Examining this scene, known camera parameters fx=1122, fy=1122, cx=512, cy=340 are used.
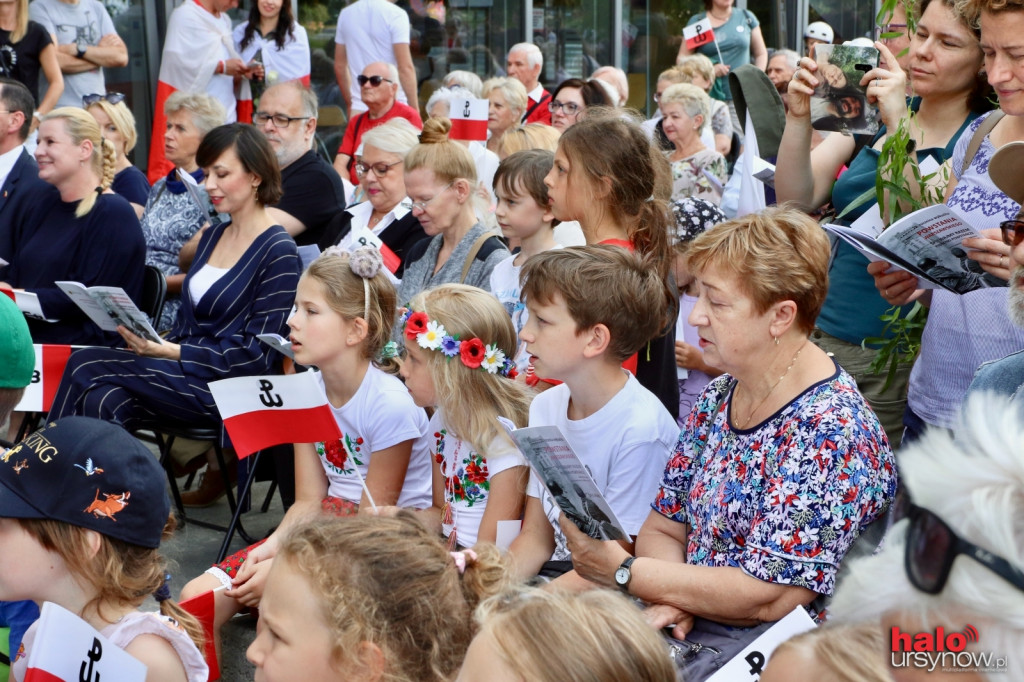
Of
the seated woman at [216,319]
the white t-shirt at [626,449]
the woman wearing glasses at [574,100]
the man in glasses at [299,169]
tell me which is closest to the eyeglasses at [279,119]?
the man in glasses at [299,169]

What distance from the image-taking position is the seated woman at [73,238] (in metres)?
4.98

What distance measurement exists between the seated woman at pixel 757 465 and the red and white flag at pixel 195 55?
625 centimetres

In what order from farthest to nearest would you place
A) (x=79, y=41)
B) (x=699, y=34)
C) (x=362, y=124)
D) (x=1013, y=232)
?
1. (x=699, y=34)
2. (x=79, y=41)
3. (x=362, y=124)
4. (x=1013, y=232)

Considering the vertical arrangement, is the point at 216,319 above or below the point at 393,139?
below

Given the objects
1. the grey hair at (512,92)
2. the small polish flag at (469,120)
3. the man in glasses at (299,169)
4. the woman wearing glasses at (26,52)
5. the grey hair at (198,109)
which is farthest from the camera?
the grey hair at (512,92)

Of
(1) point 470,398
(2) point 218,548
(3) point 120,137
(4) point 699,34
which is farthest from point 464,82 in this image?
(1) point 470,398

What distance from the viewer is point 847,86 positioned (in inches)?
129

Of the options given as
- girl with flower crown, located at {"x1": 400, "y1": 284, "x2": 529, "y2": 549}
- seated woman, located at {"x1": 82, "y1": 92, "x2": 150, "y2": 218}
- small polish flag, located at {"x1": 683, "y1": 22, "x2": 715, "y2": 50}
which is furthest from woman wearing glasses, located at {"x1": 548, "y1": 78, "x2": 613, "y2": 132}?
girl with flower crown, located at {"x1": 400, "y1": 284, "x2": 529, "y2": 549}

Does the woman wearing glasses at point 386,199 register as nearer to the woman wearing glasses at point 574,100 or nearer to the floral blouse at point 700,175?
the floral blouse at point 700,175

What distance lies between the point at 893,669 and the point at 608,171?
2456 mm

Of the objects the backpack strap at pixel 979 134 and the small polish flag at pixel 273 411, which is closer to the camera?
the backpack strap at pixel 979 134

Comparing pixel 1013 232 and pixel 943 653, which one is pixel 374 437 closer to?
pixel 1013 232

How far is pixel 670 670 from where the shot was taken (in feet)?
5.09

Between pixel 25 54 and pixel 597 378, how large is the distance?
19.4 ft
